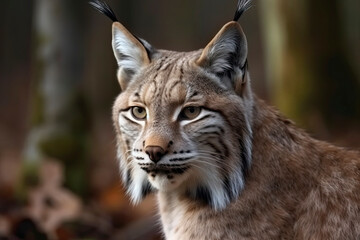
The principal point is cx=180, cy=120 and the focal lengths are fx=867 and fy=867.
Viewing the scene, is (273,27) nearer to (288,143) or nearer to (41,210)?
(41,210)

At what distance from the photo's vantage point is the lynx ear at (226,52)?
238 inches

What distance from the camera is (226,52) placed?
6.11 m

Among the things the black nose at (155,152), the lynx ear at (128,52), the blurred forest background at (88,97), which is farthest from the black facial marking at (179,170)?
the blurred forest background at (88,97)

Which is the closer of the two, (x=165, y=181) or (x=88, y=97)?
(x=165, y=181)

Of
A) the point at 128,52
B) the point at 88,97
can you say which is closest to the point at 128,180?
the point at 128,52

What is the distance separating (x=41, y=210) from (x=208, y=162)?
12.7 feet

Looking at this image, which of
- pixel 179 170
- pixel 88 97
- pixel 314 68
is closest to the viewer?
pixel 179 170

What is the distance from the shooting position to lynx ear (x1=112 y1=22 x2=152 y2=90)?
646cm

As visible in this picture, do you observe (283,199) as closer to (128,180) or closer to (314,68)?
(128,180)

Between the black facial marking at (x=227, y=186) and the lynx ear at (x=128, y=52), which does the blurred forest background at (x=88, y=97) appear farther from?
the black facial marking at (x=227, y=186)

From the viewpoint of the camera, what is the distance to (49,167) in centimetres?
996

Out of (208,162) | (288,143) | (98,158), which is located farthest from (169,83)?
(98,158)

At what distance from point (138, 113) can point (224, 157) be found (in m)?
0.69

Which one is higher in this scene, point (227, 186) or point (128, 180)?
point (227, 186)
